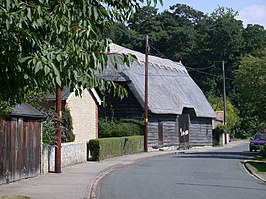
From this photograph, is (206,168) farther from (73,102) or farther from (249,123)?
(249,123)

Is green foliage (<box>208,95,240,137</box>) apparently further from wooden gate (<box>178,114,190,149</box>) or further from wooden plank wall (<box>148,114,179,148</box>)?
wooden plank wall (<box>148,114,179,148</box>)

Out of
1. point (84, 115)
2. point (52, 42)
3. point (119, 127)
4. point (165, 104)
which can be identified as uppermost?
point (165, 104)

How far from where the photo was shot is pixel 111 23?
951 cm

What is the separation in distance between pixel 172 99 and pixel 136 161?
1984 cm

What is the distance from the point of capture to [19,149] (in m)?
20.9

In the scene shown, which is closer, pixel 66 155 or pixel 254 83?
pixel 66 155

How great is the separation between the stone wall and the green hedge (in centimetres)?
80

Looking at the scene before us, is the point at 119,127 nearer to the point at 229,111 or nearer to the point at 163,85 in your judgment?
the point at 163,85

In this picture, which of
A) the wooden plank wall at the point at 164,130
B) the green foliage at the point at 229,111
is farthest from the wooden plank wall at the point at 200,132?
the green foliage at the point at 229,111

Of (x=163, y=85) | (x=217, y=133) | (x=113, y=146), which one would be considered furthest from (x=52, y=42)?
(x=217, y=133)

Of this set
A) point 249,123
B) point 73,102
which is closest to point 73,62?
point 73,102

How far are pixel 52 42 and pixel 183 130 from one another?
49597mm

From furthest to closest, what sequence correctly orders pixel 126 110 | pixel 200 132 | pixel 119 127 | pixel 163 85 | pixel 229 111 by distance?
1. pixel 229 111
2. pixel 200 132
3. pixel 163 85
4. pixel 126 110
5. pixel 119 127

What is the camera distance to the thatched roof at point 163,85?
49094mm
